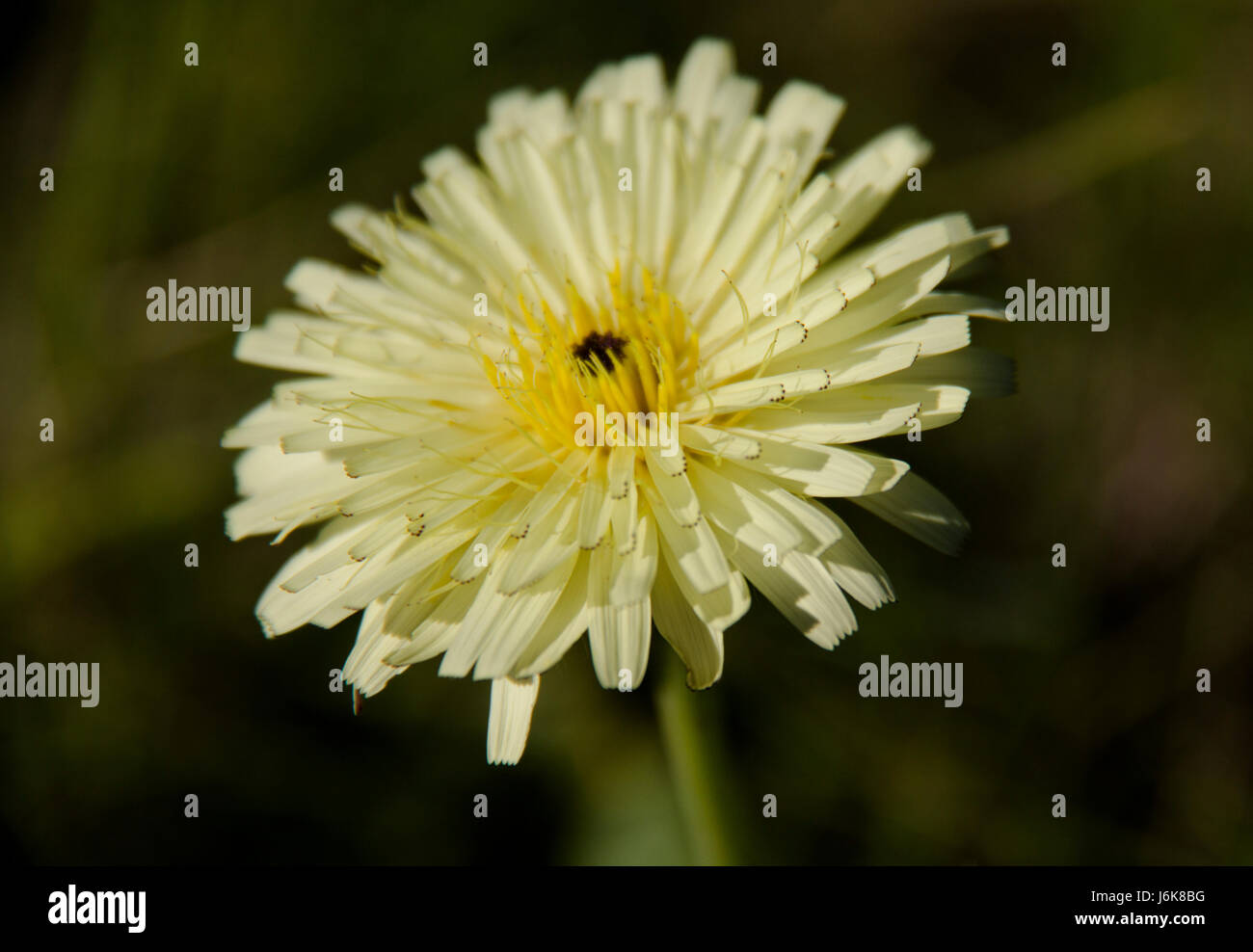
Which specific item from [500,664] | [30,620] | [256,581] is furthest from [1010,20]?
[30,620]

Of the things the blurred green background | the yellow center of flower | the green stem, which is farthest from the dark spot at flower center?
the blurred green background

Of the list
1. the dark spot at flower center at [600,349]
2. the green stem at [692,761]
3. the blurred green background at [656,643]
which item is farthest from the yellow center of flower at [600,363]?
the blurred green background at [656,643]

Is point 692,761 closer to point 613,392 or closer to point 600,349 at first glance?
point 613,392

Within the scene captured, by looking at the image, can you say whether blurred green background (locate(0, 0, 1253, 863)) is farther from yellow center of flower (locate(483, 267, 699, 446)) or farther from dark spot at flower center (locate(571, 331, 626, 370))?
dark spot at flower center (locate(571, 331, 626, 370))

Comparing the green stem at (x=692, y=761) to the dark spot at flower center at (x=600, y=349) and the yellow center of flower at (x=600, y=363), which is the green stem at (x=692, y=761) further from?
the dark spot at flower center at (x=600, y=349)
